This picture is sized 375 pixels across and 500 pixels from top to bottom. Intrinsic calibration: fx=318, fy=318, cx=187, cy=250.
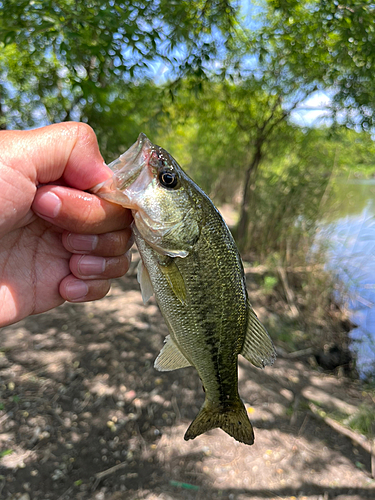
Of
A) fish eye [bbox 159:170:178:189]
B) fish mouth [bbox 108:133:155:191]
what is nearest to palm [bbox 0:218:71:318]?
fish mouth [bbox 108:133:155:191]

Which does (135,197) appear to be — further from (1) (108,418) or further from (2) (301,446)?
(2) (301,446)

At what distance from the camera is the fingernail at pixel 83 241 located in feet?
5.72

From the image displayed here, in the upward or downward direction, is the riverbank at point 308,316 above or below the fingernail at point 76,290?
below

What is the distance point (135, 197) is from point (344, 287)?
5804 mm

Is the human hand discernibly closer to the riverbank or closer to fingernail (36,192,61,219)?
fingernail (36,192,61,219)

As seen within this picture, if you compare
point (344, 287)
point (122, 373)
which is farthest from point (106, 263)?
point (344, 287)

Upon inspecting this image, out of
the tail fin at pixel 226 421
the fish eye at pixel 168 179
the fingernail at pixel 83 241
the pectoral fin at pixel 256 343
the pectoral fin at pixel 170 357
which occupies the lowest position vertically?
the tail fin at pixel 226 421

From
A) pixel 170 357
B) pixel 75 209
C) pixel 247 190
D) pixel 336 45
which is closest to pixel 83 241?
pixel 75 209

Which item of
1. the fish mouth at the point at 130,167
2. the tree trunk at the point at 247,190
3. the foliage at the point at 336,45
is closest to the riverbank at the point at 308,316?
the tree trunk at the point at 247,190

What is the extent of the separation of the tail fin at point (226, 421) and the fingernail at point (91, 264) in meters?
0.98

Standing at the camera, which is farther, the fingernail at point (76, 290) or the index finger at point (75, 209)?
the fingernail at point (76, 290)

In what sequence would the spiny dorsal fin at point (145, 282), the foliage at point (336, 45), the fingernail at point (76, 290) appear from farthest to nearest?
the foliage at point (336, 45)
the fingernail at point (76, 290)
the spiny dorsal fin at point (145, 282)

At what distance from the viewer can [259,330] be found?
1.70 metres

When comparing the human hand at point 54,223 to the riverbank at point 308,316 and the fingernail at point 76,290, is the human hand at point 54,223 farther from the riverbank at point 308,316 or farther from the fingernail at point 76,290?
the riverbank at point 308,316
